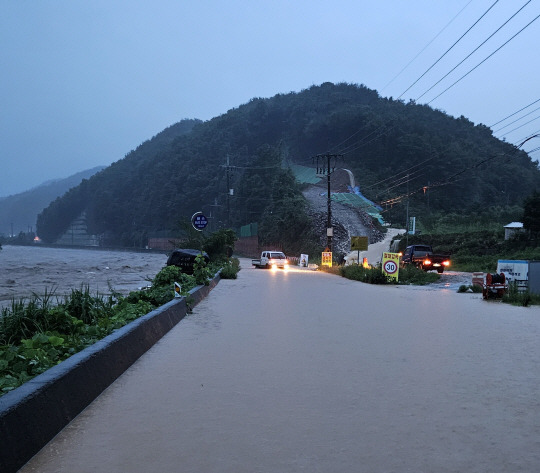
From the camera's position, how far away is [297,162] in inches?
5846

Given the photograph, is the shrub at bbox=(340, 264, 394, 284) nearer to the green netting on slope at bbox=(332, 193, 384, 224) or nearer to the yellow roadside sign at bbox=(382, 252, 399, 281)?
Answer: the yellow roadside sign at bbox=(382, 252, 399, 281)

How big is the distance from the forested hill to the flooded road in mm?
63390

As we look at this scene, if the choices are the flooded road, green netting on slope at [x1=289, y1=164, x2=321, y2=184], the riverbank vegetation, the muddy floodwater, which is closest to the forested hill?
green netting on slope at [x1=289, y1=164, x2=321, y2=184]

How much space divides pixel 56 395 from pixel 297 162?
145258 millimetres

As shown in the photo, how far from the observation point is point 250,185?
361 feet

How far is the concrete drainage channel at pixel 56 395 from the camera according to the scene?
3.97 m

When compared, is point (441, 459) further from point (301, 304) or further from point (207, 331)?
point (301, 304)

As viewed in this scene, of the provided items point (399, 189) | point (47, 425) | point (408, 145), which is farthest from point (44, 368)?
point (408, 145)

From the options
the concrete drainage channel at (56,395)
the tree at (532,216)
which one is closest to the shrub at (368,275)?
the tree at (532,216)

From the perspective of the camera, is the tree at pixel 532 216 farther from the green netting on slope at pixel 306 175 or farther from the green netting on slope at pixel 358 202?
the green netting on slope at pixel 306 175

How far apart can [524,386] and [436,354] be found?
212 centimetres

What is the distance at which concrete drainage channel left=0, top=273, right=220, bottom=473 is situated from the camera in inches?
156

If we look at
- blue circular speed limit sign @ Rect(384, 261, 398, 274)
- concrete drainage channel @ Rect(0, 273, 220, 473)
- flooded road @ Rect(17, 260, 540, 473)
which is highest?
blue circular speed limit sign @ Rect(384, 261, 398, 274)

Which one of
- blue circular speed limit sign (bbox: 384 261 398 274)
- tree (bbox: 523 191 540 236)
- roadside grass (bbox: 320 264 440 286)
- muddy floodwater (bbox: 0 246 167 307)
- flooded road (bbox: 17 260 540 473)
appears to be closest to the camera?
flooded road (bbox: 17 260 540 473)
